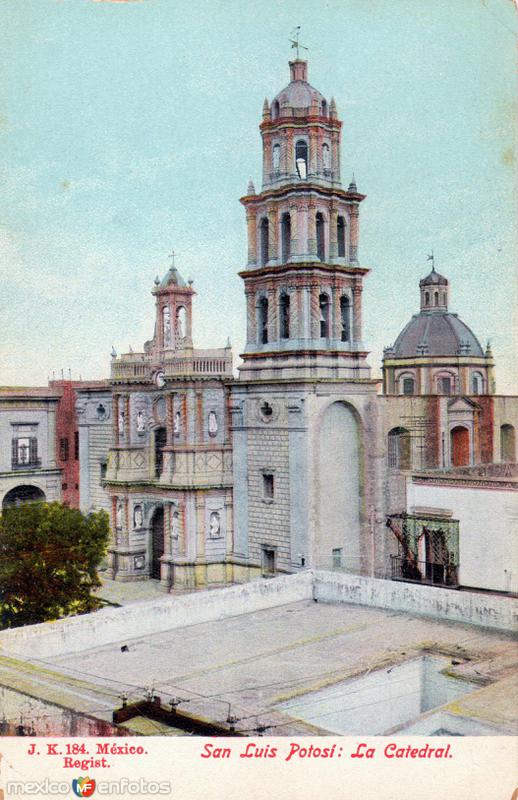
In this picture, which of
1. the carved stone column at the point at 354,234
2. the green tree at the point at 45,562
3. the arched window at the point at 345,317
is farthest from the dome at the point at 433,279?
the green tree at the point at 45,562

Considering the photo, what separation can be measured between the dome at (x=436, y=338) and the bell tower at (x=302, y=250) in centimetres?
A: 1698

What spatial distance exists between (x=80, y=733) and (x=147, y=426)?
28.1 metres

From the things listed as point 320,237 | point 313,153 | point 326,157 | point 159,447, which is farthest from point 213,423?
point 326,157

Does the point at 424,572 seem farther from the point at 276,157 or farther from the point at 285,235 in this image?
the point at 276,157

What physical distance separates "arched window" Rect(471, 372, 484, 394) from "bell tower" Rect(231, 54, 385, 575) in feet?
56.5

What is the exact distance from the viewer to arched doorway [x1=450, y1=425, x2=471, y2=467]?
4606cm

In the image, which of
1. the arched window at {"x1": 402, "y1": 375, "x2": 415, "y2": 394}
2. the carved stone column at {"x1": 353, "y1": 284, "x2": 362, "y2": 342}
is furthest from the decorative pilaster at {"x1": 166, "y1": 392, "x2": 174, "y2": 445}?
the arched window at {"x1": 402, "y1": 375, "x2": 415, "y2": 394}

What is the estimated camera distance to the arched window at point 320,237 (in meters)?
37.6

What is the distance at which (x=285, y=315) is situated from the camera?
37812 millimetres

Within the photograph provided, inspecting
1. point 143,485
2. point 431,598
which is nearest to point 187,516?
point 143,485

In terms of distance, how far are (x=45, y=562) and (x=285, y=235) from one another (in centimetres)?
1699

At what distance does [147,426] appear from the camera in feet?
140

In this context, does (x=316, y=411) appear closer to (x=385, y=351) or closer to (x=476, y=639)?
(x=476, y=639)

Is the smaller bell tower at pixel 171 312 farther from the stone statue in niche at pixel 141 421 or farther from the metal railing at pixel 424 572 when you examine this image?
the metal railing at pixel 424 572
